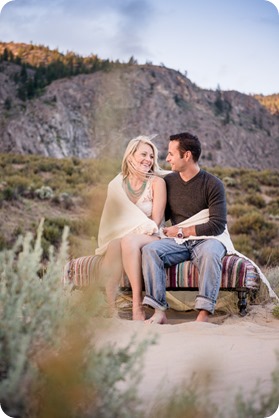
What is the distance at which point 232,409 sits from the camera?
2.55m

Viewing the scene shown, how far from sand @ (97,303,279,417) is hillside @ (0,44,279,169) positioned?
1396cm

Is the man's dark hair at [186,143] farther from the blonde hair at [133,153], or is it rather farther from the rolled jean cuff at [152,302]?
the rolled jean cuff at [152,302]

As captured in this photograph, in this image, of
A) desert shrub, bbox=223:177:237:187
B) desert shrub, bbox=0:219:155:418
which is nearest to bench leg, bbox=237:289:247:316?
desert shrub, bbox=0:219:155:418

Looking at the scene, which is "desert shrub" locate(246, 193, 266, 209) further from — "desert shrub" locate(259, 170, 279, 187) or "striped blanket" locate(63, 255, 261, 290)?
"striped blanket" locate(63, 255, 261, 290)

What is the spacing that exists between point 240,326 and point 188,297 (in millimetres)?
1102

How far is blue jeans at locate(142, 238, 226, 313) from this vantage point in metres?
4.54

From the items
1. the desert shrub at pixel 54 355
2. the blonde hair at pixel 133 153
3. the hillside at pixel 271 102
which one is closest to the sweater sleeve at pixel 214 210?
the blonde hair at pixel 133 153

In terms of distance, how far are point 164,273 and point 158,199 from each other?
531mm

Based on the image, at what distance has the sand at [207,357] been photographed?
2.67 meters

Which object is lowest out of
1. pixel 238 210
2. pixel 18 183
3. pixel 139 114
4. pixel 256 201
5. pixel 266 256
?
pixel 266 256

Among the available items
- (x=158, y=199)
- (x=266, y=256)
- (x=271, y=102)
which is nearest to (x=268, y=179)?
(x=266, y=256)

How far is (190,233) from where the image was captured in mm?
4797

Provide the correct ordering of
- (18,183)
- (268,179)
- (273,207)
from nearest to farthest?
(18,183)
(273,207)
(268,179)

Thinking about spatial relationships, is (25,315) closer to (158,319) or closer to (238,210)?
(158,319)
